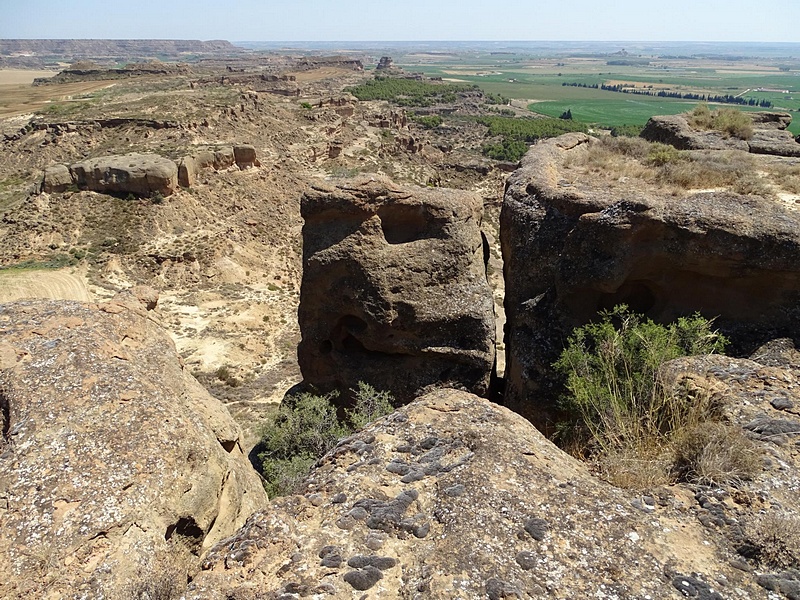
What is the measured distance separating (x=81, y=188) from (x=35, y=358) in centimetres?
2739

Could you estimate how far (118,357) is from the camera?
7.67m

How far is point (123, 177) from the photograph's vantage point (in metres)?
29.9

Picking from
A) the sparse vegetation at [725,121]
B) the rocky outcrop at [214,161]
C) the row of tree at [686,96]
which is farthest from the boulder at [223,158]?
the row of tree at [686,96]

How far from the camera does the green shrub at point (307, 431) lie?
10.3 meters

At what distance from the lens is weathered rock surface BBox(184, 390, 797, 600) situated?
4.39m

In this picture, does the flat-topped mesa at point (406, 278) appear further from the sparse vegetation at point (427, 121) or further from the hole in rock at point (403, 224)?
the sparse vegetation at point (427, 121)

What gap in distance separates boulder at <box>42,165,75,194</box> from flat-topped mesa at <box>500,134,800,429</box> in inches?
1101

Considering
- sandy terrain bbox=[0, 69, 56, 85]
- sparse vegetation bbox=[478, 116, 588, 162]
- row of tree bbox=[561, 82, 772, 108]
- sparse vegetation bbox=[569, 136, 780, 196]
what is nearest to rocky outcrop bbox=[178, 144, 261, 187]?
sparse vegetation bbox=[569, 136, 780, 196]

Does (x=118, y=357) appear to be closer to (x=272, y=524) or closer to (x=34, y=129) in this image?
(x=272, y=524)

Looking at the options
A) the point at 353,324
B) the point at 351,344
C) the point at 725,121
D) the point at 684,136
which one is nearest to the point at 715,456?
the point at 353,324

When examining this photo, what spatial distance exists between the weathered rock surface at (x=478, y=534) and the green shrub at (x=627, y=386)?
1004 mm

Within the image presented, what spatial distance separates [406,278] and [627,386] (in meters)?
5.96

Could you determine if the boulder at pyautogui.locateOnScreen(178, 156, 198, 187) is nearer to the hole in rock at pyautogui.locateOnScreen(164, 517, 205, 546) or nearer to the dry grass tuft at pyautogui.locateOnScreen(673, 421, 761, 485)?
the hole in rock at pyautogui.locateOnScreen(164, 517, 205, 546)

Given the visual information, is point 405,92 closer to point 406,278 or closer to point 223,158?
point 223,158
